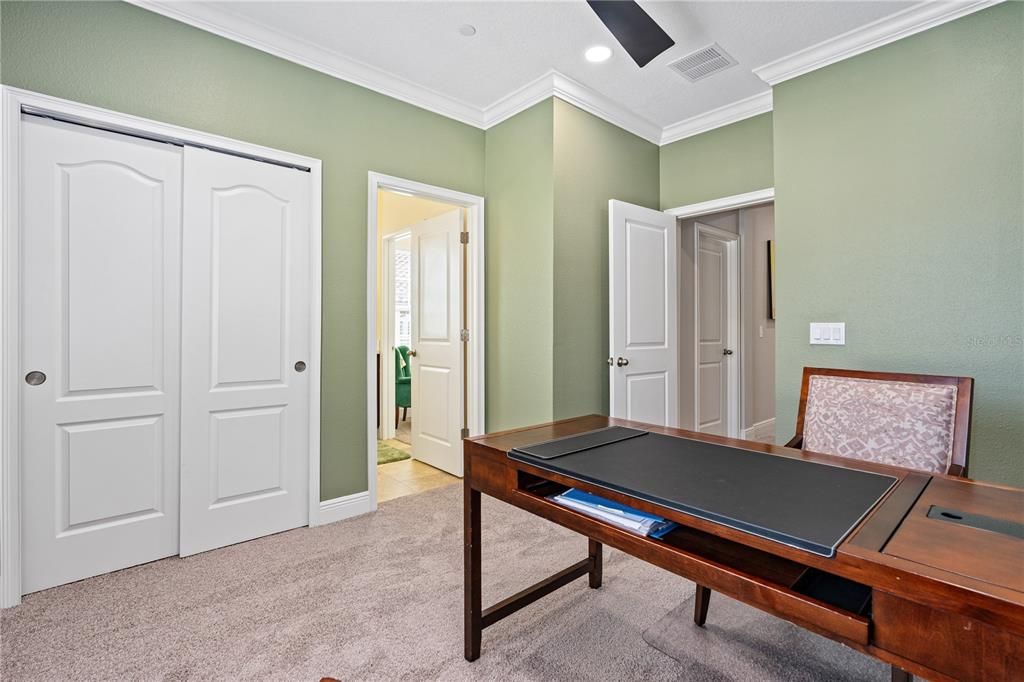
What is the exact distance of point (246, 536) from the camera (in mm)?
2582

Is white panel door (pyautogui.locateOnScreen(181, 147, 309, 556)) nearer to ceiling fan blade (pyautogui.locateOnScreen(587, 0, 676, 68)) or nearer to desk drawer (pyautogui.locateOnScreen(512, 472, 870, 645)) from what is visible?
ceiling fan blade (pyautogui.locateOnScreen(587, 0, 676, 68))

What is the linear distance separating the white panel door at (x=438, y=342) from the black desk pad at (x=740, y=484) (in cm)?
238

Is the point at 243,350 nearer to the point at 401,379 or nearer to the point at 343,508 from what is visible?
the point at 343,508

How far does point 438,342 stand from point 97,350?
2138mm

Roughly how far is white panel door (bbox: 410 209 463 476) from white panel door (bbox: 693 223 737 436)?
86.4 inches

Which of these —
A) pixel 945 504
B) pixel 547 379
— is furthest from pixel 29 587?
pixel 945 504

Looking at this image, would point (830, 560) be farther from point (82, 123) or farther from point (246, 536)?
point (82, 123)

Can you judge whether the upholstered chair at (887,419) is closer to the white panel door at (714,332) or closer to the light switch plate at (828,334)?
the light switch plate at (828,334)

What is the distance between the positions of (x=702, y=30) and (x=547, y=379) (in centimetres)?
215

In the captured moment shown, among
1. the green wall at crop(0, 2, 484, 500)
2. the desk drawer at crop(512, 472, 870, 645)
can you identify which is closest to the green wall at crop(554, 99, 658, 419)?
the green wall at crop(0, 2, 484, 500)

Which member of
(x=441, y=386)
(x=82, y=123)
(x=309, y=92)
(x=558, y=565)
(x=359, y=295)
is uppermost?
(x=309, y=92)

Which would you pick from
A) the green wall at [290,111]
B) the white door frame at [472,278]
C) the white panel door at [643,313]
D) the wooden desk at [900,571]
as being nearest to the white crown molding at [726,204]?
the white panel door at [643,313]

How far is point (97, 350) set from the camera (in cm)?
220

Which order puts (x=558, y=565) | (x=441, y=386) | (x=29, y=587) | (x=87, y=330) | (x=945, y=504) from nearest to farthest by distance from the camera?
(x=945, y=504) → (x=29, y=587) → (x=87, y=330) → (x=558, y=565) → (x=441, y=386)
